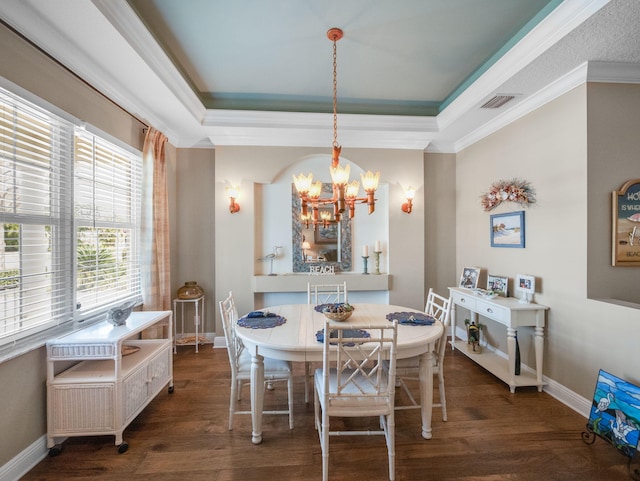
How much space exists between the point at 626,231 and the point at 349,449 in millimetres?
2697

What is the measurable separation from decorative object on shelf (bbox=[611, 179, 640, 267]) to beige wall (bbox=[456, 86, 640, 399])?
0.21 ft

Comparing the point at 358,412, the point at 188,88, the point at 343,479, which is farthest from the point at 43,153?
the point at 343,479

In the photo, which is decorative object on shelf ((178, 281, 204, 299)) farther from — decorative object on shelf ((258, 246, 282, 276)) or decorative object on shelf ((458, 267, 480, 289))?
decorative object on shelf ((458, 267, 480, 289))

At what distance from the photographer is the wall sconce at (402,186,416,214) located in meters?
3.84

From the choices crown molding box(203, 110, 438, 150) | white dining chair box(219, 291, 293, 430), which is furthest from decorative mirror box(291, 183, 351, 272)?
white dining chair box(219, 291, 293, 430)

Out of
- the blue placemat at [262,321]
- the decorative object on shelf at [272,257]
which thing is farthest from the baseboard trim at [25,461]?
the decorative object on shelf at [272,257]

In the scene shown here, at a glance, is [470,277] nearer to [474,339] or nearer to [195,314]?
[474,339]

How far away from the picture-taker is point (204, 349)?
3693 millimetres

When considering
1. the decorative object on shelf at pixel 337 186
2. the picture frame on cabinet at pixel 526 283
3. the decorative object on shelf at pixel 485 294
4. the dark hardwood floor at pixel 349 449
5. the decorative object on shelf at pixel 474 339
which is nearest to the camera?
the dark hardwood floor at pixel 349 449

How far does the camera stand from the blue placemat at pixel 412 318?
2.27m

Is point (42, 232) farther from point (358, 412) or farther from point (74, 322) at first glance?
point (358, 412)

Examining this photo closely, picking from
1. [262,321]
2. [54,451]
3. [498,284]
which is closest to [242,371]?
[262,321]

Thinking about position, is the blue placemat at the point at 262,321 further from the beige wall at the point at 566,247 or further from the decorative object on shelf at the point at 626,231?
the decorative object on shelf at the point at 626,231

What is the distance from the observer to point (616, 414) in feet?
6.15
